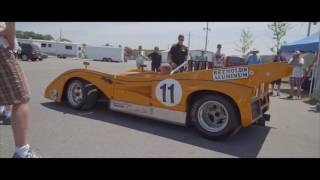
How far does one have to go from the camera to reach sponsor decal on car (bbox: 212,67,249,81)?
4336mm

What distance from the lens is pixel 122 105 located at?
5391 mm

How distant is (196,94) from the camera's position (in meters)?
4.71

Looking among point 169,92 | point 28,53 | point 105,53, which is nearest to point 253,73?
point 169,92

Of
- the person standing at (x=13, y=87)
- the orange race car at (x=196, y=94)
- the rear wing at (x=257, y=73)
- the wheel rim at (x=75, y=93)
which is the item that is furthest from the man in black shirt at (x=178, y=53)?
the person standing at (x=13, y=87)

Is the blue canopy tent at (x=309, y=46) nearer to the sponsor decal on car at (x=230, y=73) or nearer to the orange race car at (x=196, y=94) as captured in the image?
the orange race car at (x=196, y=94)

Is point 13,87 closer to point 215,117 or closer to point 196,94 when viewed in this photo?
point 196,94

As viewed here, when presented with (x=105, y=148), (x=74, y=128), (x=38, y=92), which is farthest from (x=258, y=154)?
(x=38, y=92)

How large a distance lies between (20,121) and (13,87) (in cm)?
32

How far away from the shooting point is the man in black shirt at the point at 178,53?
6.87m

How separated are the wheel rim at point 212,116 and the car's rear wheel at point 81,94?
2295 millimetres

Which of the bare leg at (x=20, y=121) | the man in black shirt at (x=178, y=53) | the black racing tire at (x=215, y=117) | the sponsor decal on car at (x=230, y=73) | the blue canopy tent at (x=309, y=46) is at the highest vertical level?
the blue canopy tent at (x=309, y=46)

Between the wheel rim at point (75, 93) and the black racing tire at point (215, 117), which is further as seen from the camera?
the wheel rim at point (75, 93)
